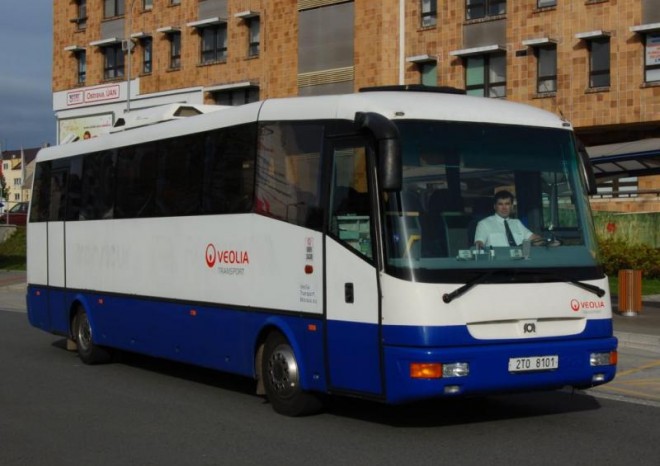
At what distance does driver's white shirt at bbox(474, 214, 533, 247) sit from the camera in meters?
9.42

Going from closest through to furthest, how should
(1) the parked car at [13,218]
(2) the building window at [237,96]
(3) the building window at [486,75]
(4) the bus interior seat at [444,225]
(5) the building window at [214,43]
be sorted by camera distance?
(4) the bus interior seat at [444,225] → (3) the building window at [486,75] → (2) the building window at [237,96] → (5) the building window at [214,43] → (1) the parked car at [13,218]

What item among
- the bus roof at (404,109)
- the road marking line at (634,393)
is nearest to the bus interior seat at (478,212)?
the bus roof at (404,109)

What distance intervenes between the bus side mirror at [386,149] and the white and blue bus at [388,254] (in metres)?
0.02

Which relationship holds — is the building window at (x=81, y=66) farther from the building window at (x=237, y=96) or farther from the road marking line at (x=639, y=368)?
the road marking line at (x=639, y=368)

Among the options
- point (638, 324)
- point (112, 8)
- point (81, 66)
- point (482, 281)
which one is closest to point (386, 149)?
point (482, 281)

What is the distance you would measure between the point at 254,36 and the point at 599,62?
20.0 metres

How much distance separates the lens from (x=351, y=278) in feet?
31.5

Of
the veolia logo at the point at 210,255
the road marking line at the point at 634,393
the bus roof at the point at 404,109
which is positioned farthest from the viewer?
the veolia logo at the point at 210,255

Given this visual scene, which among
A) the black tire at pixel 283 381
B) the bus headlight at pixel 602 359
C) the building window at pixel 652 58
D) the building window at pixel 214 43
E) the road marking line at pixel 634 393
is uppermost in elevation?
the building window at pixel 214 43

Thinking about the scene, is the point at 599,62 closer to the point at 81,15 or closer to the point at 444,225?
the point at 444,225

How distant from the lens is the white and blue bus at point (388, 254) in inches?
360

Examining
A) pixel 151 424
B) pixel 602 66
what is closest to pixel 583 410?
pixel 151 424

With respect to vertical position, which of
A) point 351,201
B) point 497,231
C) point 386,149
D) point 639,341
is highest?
point 386,149

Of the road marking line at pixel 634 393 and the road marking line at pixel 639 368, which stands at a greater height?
the road marking line at pixel 634 393
